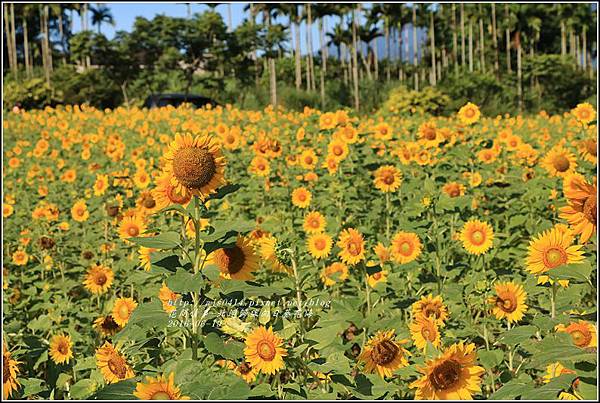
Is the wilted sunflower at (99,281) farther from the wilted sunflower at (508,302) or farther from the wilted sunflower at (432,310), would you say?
the wilted sunflower at (508,302)

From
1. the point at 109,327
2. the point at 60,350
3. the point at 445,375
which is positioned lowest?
the point at 60,350

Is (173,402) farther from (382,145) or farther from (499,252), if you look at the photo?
(382,145)

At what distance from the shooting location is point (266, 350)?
1573mm

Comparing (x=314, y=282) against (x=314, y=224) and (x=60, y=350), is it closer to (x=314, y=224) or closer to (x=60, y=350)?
(x=314, y=224)

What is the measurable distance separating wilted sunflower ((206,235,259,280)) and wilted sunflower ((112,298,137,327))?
2.97 feet

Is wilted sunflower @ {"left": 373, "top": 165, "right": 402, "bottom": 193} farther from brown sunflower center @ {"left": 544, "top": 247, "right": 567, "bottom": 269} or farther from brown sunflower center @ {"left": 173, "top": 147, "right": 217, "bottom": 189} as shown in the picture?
brown sunflower center @ {"left": 173, "top": 147, "right": 217, "bottom": 189}

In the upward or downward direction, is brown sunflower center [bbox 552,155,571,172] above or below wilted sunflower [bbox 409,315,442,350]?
above

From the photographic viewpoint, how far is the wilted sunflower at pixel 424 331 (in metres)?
2.06

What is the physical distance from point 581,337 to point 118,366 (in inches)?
55.8

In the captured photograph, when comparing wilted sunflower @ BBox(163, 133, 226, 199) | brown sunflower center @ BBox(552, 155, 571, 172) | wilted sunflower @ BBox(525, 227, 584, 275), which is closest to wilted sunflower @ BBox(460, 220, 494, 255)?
brown sunflower center @ BBox(552, 155, 571, 172)

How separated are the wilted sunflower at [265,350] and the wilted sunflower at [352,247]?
120 centimetres

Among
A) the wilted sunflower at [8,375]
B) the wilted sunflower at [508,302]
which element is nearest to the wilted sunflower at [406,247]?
the wilted sunflower at [508,302]

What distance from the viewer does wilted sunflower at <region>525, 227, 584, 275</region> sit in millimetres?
1816

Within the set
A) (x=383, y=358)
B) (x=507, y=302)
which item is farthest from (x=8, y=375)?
(x=507, y=302)
